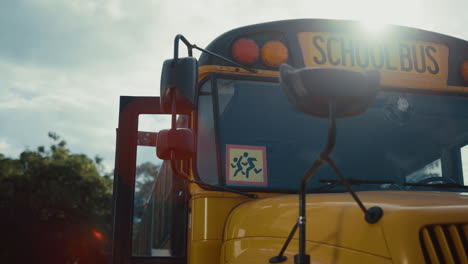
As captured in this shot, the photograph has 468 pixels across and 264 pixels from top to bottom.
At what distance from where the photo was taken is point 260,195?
2.48 meters

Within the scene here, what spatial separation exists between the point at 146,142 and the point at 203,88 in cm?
62

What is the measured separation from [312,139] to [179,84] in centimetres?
80

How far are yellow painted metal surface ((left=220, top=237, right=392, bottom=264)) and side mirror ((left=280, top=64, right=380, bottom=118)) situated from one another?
443 millimetres

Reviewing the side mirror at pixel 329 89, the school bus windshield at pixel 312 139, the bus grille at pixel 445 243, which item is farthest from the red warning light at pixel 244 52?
the bus grille at pixel 445 243

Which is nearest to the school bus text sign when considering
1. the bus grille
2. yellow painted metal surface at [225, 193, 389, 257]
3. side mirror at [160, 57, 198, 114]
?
side mirror at [160, 57, 198, 114]

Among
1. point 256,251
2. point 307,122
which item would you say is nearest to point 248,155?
point 307,122

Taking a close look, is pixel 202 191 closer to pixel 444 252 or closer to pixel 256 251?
pixel 256 251

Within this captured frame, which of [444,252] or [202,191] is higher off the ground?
[202,191]

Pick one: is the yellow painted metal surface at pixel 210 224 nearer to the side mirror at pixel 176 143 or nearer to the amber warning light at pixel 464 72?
the side mirror at pixel 176 143

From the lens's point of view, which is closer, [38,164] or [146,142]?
[146,142]

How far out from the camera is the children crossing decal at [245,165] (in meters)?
2.51

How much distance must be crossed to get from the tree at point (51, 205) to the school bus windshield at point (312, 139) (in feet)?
46.3

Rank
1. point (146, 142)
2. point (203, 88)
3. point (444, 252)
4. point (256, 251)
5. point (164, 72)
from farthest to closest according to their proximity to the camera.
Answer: point (146, 142)
point (203, 88)
point (164, 72)
point (256, 251)
point (444, 252)

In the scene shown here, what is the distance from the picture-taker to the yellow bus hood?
1.57 metres
